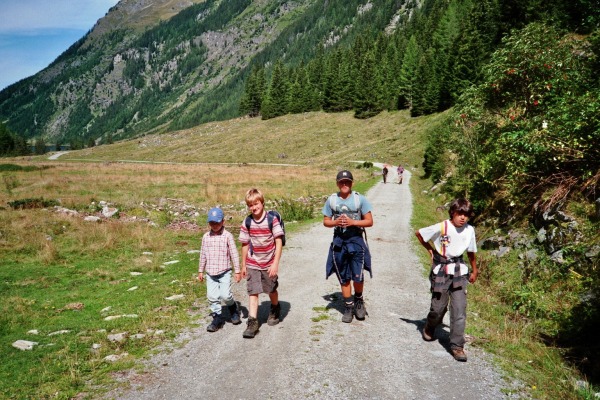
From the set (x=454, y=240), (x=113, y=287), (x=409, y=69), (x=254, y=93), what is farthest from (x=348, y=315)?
(x=254, y=93)

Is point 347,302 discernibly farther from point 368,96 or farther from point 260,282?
point 368,96

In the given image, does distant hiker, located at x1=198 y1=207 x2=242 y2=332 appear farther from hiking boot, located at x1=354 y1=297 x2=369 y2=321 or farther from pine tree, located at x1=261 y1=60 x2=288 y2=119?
pine tree, located at x1=261 y1=60 x2=288 y2=119

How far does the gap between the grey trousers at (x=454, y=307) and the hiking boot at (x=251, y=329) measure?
110 inches

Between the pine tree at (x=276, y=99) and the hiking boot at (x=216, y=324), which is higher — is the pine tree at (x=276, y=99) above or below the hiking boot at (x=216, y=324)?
above

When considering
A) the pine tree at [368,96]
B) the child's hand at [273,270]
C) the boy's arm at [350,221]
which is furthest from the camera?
the pine tree at [368,96]

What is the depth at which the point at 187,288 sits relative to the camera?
329 inches

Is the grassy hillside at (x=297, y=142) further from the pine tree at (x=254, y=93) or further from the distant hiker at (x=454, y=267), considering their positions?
the distant hiker at (x=454, y=267)

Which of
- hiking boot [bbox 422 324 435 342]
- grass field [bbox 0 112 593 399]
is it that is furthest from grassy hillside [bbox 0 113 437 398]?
hiking boot [bbox 422 324 435 342]

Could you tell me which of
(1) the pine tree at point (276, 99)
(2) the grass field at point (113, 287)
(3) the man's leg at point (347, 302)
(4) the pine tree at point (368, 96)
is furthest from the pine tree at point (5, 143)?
(3) the man's leg at point (347, 302)

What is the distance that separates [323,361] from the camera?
4977mm

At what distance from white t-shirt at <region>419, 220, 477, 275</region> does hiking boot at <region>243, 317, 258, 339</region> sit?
2943mm

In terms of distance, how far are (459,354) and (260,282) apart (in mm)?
3188

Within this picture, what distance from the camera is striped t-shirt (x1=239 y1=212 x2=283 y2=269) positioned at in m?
5.94

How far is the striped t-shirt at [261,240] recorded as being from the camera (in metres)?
5.94
